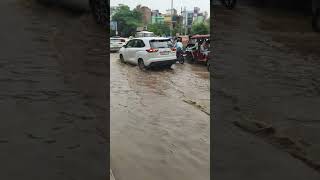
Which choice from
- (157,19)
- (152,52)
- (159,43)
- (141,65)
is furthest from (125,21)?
(152,52)

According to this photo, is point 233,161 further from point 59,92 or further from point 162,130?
point 162,130

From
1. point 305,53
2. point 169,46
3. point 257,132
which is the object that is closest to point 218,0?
point 305,53

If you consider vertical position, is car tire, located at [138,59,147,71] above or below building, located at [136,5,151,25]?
below

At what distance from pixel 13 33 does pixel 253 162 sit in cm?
141

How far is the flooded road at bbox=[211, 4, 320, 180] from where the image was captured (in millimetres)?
2062

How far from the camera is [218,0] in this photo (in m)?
2.25

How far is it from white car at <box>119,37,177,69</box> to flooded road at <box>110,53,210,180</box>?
57 centimetres

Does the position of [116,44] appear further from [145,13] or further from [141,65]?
[145,13]

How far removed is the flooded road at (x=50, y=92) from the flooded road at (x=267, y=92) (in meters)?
0.68

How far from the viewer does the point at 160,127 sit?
600 centimetres

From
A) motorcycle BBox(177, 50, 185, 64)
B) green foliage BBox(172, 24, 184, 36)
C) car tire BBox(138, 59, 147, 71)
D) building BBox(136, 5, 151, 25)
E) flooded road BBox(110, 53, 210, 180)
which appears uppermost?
building BBox(136, 5, 151, 25)

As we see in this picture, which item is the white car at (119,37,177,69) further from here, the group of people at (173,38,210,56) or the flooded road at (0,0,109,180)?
the flooded road at (0,0,109,180)

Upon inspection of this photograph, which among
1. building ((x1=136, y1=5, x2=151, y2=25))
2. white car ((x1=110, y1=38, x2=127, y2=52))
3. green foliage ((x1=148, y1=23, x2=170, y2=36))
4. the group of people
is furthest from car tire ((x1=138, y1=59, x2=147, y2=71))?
building ((x1=136, y1=5, x2=151, y2=25))

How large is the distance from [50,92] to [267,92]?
3.57 feet
